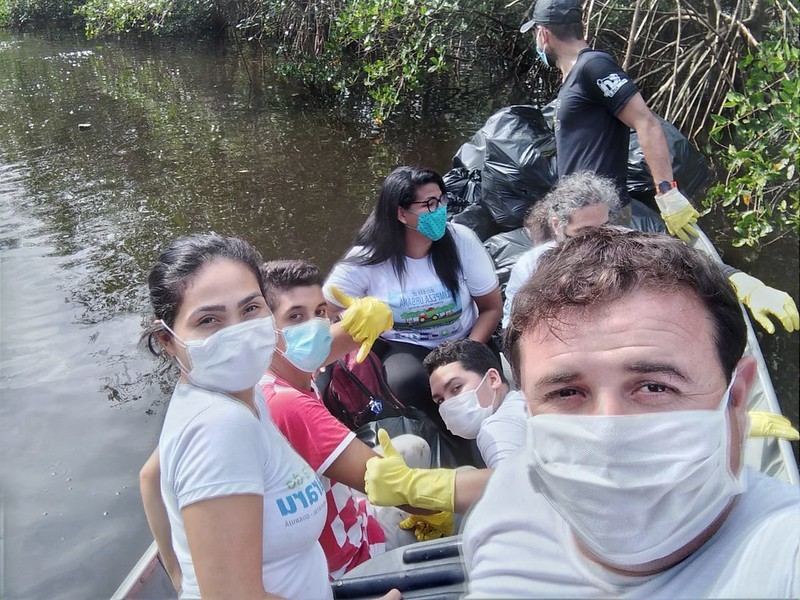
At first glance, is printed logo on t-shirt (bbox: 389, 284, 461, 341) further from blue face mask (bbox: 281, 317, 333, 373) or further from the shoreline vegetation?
the shoreline vegetation

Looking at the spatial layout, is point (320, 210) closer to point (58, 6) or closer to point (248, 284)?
point (248, 284)

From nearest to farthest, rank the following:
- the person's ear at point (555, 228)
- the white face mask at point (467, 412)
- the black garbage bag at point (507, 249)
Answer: the white face mask at point (467, 412) → the person's ear at point (555, 228) → the black garbage bag at point (507, 249)

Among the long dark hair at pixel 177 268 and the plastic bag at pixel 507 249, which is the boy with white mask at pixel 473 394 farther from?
the plastic bag at pixel 507 249

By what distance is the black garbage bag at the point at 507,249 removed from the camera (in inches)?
148

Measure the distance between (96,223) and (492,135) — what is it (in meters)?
4.12

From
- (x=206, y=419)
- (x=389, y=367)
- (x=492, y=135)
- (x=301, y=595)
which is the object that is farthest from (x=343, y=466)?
(x=492, y=135)

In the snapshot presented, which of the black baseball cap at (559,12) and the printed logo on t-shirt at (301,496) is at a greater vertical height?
the black baseball cap at (559,12)

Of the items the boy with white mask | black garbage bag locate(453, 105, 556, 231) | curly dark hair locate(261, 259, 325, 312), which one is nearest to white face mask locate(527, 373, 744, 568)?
the boy with white mask

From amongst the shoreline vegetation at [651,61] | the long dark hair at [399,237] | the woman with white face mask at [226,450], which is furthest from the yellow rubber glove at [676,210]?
the woman with white face mask at [226,450]

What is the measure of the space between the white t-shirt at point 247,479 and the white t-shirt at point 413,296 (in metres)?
1.46

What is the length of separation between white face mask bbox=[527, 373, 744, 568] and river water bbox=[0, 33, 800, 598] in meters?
2.00

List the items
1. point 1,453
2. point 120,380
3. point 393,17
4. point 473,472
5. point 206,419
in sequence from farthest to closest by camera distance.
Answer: point 393,17
point 120,380
point 1,453
point 473,472
point 206,419

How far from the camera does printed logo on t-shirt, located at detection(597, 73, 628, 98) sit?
312 cm

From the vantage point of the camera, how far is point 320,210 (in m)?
6.31
